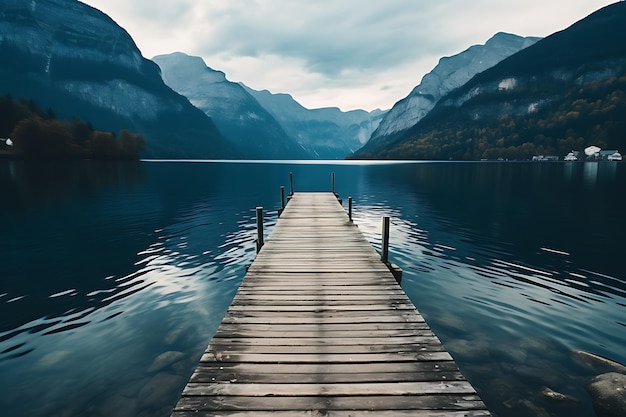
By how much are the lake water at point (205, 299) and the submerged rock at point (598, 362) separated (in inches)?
7.3

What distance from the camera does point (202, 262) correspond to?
52.7ft

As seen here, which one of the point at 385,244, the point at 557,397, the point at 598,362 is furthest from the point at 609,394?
the point at 385,244

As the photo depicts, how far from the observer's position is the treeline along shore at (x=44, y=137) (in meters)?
90.4

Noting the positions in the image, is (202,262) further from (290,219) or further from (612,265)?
(612,265)

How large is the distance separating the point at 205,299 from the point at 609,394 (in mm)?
12240

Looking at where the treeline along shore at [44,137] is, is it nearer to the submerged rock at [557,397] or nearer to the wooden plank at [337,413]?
the wooden plank at [337,413]

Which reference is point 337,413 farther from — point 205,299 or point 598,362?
point 205,299

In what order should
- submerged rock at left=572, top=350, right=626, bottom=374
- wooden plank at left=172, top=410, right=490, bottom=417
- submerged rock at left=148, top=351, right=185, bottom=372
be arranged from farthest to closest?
submerged rock at left=148, top=351, right=185, bottom=372 → submerged rock at left=572, top=350, right=626, bottom=374 → wooden plank at left=172, top=410, right=490, bottom=417

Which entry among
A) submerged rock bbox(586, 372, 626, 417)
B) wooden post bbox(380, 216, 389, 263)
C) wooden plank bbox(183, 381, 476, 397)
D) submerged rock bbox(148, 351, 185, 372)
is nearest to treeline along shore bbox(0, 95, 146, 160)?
submerged rock bbox(148, 351, 185, 372)

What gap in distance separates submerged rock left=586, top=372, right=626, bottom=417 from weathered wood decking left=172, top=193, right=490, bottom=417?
4116mm

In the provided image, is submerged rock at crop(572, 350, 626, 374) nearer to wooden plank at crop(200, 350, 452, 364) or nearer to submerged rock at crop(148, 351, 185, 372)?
wooden plank at crop(200, 350, 452, 364)

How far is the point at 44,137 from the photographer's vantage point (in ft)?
302

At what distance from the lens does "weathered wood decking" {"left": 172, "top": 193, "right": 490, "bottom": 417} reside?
4395 mm

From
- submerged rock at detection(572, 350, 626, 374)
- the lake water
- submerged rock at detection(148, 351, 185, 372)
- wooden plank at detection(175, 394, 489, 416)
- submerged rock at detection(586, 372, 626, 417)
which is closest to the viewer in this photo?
wooden plank at detection(175, 394, 489, 416)
